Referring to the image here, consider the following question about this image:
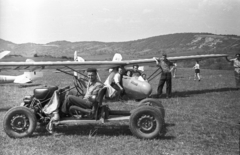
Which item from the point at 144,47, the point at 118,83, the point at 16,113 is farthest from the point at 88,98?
the point at 144,47

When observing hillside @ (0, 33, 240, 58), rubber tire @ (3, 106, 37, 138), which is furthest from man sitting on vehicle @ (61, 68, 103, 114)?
hillside @ (0, 33, 240, 58)

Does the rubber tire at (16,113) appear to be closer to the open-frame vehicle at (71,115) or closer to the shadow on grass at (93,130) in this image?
the open-frame vehicle at (71,115)

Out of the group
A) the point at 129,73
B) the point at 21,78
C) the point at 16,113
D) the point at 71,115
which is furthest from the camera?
the point at 21,78

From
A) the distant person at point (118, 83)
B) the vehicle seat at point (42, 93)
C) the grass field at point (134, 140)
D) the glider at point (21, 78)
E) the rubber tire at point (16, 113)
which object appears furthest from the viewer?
the glider at point (21, 78)

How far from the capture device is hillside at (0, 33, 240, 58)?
4826cm

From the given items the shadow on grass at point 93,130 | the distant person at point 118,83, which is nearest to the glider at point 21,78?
the distant person at point 118,83

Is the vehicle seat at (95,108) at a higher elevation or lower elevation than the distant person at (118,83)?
lower

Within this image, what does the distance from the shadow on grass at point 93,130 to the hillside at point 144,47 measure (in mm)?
19259

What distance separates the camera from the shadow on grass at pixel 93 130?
16.7ft

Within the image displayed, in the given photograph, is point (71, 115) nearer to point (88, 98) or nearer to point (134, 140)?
point (88, 98)

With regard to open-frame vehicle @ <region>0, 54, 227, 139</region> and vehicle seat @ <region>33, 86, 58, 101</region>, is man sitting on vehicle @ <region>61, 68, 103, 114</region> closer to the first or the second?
open-frame vehicle @ <region>0, 54, 227, 139</region>

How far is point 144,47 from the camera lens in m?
89.7

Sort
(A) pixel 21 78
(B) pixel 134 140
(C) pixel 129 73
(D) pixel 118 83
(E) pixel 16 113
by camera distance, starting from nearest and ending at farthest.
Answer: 1. (B) pixel 134 140
2. (E) pixel 16 113
3. (D) pixel 118 83
4. (C) pixel 129 73
5. (A) pixel 21 78

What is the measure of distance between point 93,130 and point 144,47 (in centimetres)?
8587
